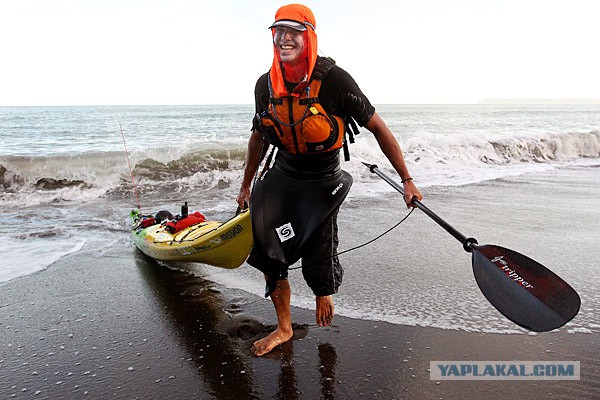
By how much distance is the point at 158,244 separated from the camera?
16.3 feet

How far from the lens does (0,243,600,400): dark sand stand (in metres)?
2.62

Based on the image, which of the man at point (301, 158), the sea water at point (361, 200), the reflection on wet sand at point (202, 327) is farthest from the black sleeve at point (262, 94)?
the sea water at point (361, 200)

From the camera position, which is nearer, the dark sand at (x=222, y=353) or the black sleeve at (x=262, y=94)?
the dark sand at (x=222, y=353)

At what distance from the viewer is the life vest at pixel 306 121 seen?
8.93 feet

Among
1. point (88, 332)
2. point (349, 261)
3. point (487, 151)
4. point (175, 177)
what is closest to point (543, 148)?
point (487, 151)

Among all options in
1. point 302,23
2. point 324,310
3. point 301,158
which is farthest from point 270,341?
point 302,23

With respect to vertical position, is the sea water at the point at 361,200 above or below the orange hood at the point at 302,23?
below

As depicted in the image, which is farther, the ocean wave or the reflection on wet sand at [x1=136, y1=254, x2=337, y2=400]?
the ocean wave

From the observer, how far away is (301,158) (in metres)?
2.99

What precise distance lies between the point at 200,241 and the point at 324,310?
161 cm

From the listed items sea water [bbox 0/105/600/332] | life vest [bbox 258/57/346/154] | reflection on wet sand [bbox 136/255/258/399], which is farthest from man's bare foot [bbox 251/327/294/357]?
life vest [bbox 258/57/346/154]

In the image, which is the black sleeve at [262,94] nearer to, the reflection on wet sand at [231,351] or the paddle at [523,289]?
the paddle at [523,289]

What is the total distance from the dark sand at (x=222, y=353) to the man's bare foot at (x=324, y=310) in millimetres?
129

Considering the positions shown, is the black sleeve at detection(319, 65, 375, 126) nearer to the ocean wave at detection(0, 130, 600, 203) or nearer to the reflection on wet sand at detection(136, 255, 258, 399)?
the reflection on wet sand at detection(136, 255, 258, 399)
